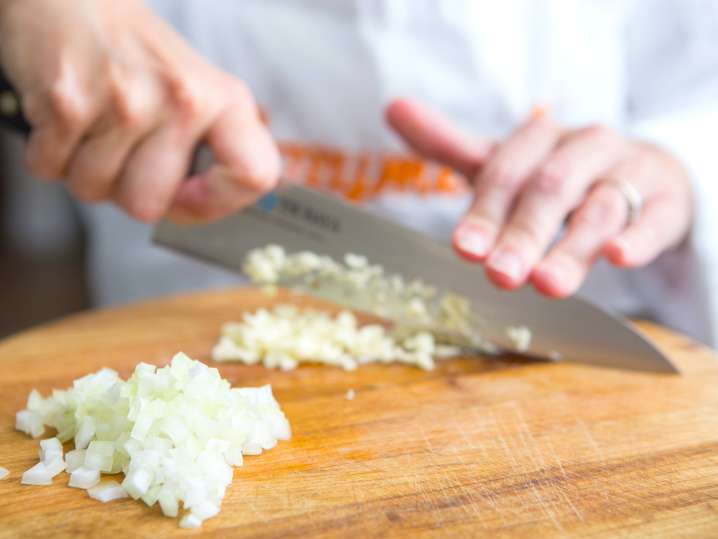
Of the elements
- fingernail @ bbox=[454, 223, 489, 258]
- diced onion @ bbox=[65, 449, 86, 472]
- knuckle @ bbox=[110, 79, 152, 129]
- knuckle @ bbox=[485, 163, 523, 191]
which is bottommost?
diced onion @ bbox=[65, 449, 86, 472]

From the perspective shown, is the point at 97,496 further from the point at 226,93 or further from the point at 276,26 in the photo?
the point at 276,26

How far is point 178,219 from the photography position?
3.50 ft

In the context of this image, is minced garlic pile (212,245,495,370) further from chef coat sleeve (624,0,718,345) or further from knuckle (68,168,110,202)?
chef coat sleeve (624,0,718,345)

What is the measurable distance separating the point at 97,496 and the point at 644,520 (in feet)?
1.37

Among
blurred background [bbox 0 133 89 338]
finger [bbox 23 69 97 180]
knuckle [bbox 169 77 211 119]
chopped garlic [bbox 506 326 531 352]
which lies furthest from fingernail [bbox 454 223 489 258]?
blurred background [bbox 0 133 89 338]

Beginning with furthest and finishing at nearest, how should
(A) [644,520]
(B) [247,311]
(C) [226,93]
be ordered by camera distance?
(B) [247,311] < (C) [226,93] < (A) [644,520]

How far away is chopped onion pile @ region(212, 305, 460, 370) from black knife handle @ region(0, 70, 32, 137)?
0.37 metres

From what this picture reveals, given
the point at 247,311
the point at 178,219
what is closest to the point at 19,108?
the point at 178,219

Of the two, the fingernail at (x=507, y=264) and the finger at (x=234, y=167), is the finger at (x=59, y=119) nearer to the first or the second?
the finger at (x=234, y=167)

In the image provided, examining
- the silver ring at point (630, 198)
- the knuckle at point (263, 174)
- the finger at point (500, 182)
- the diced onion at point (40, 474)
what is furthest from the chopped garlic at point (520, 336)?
the diced onion at point (40, 474)

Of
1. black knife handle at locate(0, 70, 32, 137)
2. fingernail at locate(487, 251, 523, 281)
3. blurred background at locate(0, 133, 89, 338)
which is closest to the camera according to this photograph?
fingernail at locate(487, 251, 523, 281)

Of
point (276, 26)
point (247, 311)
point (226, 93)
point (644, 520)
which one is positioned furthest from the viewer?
point (276, 26)

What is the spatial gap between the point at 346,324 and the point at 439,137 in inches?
13.4

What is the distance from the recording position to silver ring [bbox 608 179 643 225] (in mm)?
1104
